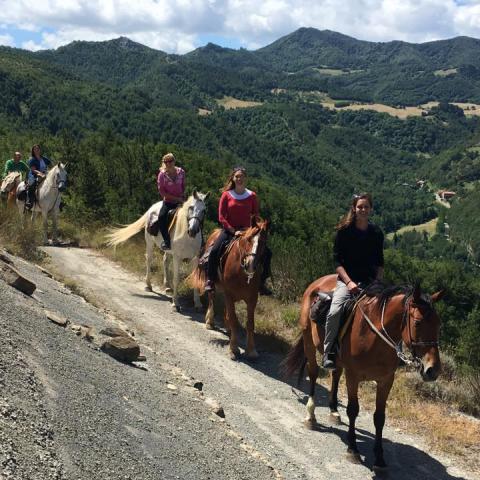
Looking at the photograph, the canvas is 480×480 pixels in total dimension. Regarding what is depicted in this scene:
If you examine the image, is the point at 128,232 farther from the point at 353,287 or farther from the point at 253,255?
the point at 353,287

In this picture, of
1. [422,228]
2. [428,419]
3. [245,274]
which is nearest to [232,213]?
[245,274]

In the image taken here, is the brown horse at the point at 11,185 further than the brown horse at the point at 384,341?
Yes

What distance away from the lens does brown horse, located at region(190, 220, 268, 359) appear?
328 inches

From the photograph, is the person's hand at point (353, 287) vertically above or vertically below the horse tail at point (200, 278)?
above

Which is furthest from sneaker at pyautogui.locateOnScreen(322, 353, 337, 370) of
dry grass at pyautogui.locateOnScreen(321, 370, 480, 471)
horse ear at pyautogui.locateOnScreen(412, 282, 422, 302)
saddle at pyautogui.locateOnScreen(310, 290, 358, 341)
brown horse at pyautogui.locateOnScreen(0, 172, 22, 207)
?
brown horse at pyautogui.locateOnScreen(0, 172, 22, 207)

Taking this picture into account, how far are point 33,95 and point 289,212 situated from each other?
497ft

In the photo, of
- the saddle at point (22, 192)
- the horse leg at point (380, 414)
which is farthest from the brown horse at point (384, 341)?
the saddle at point (22, 192)

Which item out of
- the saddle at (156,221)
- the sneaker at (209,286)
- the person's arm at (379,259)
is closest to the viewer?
the person's arm at (379,259)

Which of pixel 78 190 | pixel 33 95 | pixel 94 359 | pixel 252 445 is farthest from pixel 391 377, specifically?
pixel 33 95

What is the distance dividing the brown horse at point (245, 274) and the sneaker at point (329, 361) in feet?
7.32

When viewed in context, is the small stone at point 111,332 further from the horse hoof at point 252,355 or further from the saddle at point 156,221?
the saddle at point 156,221

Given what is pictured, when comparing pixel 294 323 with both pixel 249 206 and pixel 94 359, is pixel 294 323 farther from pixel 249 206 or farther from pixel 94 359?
pixel 94 359

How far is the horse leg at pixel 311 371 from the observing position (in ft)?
22.8

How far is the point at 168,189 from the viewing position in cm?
1147
